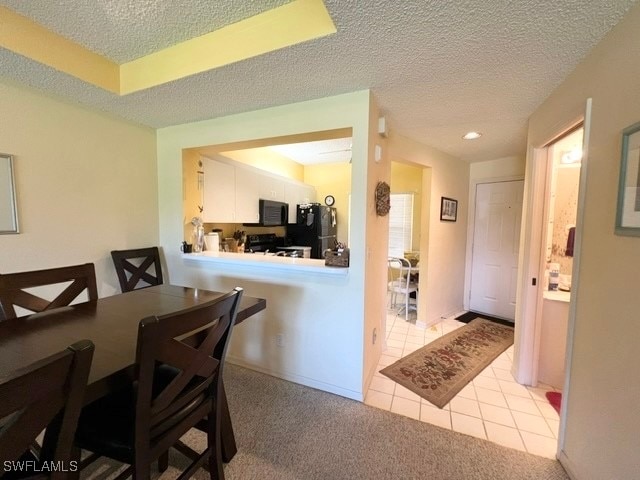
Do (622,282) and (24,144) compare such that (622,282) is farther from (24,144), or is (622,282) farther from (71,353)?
(24,144)

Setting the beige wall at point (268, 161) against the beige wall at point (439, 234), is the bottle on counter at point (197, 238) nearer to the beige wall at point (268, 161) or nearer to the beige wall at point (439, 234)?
the beige wall at point (268, 161)

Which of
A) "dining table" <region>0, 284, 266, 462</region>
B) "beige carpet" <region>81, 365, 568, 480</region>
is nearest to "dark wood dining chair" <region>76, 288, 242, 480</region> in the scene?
"dining table" <region>0, 284, 266, 462</region>

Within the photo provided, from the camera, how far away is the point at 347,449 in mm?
1585

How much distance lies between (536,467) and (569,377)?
53cm

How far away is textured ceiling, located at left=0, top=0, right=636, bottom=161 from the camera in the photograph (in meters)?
1.17

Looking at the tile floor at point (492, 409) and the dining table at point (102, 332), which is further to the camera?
the tile floor at point (492, 409)

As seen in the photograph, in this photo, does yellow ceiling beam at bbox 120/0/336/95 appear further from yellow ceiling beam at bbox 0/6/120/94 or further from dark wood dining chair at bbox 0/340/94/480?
dark wood dining chair at bbox 0/340/94/480

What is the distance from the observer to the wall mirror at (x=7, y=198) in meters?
1.73

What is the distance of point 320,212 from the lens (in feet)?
15.1

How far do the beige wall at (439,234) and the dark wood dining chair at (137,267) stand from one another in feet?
8.55

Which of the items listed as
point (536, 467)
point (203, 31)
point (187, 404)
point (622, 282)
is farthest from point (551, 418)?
point (203, 31)

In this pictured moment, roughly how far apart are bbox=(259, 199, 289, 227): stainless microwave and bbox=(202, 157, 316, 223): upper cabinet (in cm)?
7

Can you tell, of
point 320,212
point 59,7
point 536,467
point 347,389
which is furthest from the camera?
point 320,212

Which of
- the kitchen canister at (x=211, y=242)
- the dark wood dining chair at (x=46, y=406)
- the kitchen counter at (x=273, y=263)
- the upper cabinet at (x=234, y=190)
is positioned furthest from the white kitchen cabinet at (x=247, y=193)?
the dark wood dining chair at (x=46, y=406)
